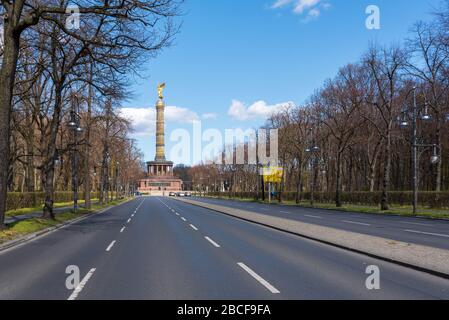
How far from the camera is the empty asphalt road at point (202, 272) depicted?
8.29m

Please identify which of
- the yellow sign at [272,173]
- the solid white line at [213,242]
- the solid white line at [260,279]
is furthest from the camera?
the yellow sign at [272,173]

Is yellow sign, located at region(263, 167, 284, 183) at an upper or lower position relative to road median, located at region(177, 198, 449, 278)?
upper

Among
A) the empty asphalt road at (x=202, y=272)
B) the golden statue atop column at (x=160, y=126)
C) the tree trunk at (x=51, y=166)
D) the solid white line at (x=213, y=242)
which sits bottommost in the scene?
the solid white line at (x=213, y=242)

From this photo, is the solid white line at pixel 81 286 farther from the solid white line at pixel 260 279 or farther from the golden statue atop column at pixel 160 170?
the golden statue atop column at pixel 160 170

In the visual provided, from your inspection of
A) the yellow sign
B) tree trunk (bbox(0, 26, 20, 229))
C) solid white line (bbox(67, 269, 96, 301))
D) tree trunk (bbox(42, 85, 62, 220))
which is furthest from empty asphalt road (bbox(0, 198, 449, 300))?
the yellow sign

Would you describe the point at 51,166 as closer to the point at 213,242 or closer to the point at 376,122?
the point at 213,242

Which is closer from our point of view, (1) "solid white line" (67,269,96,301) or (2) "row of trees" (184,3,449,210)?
(1) "solid white line" (67,269,96,301)

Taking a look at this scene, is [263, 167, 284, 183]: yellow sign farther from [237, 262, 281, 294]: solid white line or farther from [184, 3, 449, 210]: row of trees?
[237, 262, 281, 294]: solid white line

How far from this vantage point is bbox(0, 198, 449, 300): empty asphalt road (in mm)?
8289

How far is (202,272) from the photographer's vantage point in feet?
34.2

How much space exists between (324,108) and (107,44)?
41069 mm

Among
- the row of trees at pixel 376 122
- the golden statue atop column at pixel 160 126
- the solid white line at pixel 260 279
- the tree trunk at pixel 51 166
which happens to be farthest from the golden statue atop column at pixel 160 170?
the solid white line at pixel 260 279

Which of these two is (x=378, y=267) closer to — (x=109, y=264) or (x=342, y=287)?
(x=342, y=287)
